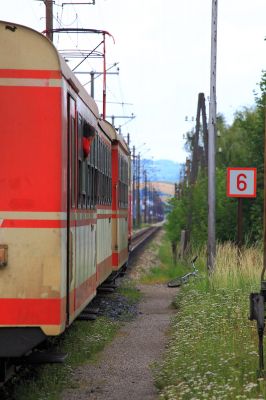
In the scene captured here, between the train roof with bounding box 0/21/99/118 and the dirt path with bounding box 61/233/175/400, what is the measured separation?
3.06 m

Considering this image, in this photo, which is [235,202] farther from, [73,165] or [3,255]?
[3,255]

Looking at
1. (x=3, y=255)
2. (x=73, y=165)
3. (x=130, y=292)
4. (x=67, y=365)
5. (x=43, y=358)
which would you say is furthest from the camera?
(x=130, y=292)

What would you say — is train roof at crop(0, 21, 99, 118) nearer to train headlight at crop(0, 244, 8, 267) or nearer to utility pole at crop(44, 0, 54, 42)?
train headlight at crop(0, 244, 8, 267)

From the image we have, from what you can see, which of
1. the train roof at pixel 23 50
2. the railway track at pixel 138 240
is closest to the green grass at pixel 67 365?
the train roof at pixel 23 50

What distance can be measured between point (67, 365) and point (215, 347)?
5.49 feet

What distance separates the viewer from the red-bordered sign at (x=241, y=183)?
590 inches

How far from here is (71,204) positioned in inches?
284

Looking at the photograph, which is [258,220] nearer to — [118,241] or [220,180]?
[220,180]

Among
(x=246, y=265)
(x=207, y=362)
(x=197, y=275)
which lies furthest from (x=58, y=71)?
(x=197, y=275)

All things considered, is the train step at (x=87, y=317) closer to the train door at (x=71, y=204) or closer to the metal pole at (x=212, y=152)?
the train door at (x=71, y=204)

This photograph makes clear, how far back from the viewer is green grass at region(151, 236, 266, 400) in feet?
22.0

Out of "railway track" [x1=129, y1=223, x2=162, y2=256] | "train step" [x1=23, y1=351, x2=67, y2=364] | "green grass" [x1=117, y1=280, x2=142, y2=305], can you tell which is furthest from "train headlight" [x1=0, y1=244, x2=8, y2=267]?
"railway track" [x1=129, y1=223, x2=162, y2=256]

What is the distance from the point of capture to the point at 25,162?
20.9 feet

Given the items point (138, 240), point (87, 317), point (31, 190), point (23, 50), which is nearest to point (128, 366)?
point (87, 317)
